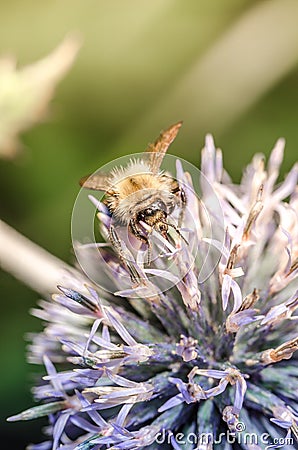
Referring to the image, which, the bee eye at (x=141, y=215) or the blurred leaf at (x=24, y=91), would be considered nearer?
the bee eye at (x=141, y=215)

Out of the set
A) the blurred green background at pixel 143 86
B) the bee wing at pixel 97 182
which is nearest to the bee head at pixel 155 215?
the bee wing at pixel 97 182

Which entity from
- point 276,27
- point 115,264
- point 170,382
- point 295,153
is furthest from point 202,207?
point 276,27

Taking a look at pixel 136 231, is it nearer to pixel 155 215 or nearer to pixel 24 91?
pixel 155 215

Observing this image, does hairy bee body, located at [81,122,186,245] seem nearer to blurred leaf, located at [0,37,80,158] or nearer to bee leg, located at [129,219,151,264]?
bee leg, located at [129,219,151,264]

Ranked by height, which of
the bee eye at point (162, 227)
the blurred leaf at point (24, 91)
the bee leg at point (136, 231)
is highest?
the blurred leaf at point (24, 91)

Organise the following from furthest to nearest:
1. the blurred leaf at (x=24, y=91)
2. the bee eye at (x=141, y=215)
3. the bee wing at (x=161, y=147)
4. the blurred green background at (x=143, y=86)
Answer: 1. the blurred green background at (x=143, y=86)
2. the blurred leaf at (x=24, y=91)
3. the bee wing at (x=161, y=147)
4. the bee eye at (x=141, y=215)

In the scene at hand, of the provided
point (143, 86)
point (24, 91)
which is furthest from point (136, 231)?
point (143, 86)

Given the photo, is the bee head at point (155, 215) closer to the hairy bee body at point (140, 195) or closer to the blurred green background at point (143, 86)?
the hairy bee body at point (140, 195)
